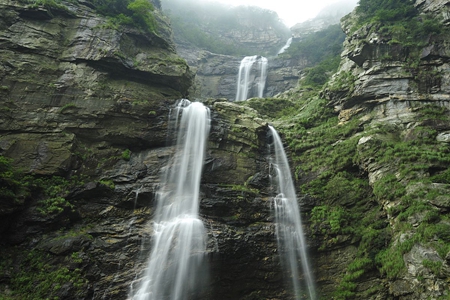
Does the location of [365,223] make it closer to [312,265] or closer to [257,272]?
[312,265]

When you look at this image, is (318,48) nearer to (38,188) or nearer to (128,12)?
(128,12)

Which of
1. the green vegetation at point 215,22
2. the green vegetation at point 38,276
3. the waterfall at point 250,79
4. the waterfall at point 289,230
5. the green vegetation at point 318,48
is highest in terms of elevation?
the green vegetation at point 215,22

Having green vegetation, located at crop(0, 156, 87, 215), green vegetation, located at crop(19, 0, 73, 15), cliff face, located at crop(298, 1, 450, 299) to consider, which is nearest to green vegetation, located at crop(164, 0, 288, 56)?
green vegetation, located at crop(19, 0, 73, 15)

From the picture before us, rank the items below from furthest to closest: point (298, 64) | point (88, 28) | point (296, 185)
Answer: point (298, 64) → point (88, 28) → point (296, 185)

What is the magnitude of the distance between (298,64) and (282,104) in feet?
53.4

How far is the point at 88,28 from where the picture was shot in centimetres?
1923

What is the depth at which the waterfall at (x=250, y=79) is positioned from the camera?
36281mm

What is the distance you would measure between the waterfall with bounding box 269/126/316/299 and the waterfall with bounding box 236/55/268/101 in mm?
20774

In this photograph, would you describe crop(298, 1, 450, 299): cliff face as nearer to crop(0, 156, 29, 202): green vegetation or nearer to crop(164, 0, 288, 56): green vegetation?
crop(0, 156, 29, 202): green vegetation

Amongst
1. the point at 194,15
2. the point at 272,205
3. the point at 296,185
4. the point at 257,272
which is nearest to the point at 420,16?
the point at 296,185

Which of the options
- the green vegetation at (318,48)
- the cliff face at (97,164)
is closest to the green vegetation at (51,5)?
the cliff face at (97,164)

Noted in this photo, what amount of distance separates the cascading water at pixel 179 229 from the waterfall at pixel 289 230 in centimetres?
381

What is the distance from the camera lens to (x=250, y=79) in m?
37.5

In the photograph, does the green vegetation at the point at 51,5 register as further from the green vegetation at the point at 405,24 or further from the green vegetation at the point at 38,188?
the green vegetation at the point at 405,24
